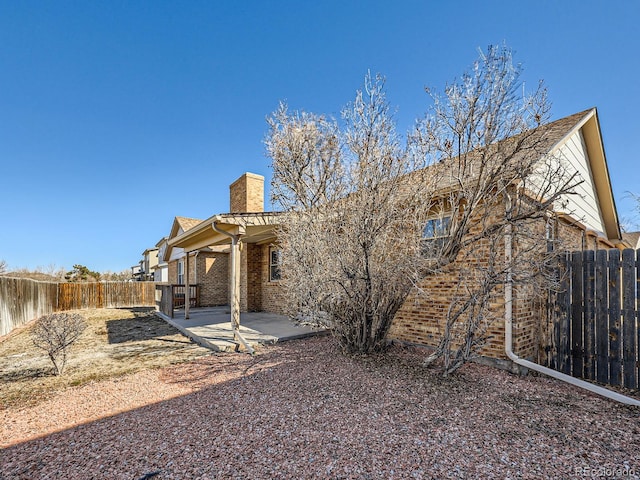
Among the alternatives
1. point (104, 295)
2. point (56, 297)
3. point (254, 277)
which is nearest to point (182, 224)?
point (104, 295)

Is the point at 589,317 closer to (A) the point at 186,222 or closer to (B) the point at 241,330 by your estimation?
(B) the point at 241,330

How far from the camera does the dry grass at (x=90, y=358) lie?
4777mm

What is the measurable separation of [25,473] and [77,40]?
10.4 metres

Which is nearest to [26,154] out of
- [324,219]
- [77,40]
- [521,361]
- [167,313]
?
[77,40]

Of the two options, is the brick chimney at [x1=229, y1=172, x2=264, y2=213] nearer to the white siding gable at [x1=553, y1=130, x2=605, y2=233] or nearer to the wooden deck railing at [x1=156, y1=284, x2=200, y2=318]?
the wooden deck railing at [x1=156, y1=284, x2=200, y2=318]

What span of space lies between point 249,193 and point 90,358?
842 cm

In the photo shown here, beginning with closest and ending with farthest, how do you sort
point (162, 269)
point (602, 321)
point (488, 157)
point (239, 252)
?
point (488, 157) < point (602, 321) < point (239, 252) < point (162, 269)

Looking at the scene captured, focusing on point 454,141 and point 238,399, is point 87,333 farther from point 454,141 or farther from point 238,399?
point 454,141

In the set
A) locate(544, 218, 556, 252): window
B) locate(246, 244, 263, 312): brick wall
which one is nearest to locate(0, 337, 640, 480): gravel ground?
locate(544, 218, 556, 252): window

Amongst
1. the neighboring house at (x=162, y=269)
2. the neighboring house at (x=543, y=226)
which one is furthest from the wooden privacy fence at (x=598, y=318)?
the neighboring house at (x=162, y=269)

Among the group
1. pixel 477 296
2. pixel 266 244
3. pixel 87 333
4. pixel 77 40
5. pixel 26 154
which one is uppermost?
pixel 77 40

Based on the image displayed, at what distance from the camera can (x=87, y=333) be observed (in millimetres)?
9266

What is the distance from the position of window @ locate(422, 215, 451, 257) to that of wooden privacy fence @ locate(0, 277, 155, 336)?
1229 cm

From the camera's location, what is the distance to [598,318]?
15.6ft
